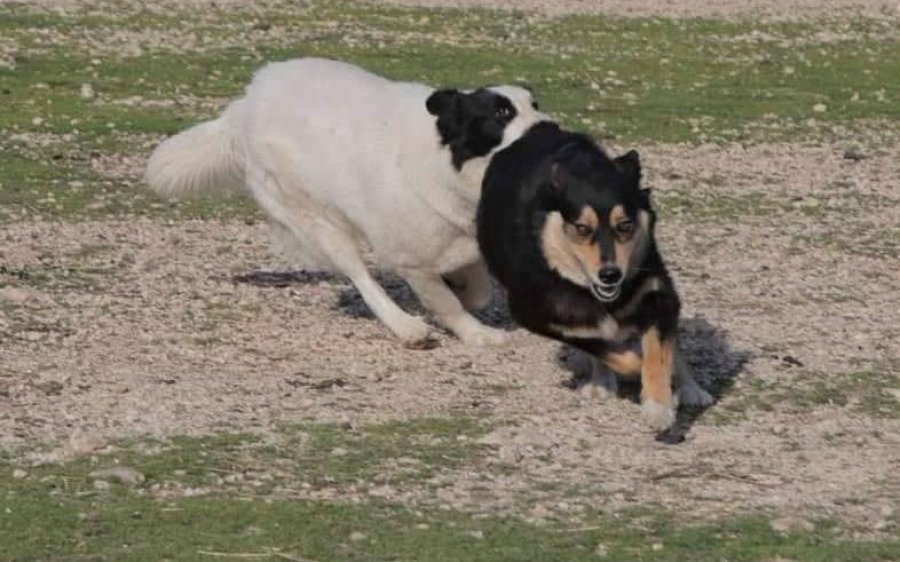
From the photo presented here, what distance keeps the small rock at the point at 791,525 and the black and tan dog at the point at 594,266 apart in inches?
47.3

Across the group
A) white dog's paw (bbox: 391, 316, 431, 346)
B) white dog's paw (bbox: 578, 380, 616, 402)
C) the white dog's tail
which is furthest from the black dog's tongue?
the white dog's tail

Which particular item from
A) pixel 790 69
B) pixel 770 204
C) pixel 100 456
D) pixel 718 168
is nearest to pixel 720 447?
pixel 100 456

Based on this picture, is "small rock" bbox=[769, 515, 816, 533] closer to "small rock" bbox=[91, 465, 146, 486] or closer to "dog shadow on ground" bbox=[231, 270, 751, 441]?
"dog shadow on ground" bbox=[231, 270, 751, 441]

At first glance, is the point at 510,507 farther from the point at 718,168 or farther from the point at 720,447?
the point at 718,168

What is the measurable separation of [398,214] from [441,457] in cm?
199

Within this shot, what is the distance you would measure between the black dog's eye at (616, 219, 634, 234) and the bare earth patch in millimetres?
739

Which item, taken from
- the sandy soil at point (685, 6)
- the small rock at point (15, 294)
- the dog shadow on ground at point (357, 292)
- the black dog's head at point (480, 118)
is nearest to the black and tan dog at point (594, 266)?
the black dog's head at point (480, 118)

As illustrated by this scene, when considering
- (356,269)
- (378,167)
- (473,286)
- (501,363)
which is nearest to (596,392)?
(501,363)

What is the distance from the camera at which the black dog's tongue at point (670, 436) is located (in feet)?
27.9

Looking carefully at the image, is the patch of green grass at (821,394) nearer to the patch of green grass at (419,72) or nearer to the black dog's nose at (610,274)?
the black dog's nose at (610,274)

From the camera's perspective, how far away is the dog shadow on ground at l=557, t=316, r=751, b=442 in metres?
9.26

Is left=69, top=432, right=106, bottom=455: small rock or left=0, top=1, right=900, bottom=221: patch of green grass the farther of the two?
left=0, top=1, right=900, bottom=221: patch of green grass

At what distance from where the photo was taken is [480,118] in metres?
9.56

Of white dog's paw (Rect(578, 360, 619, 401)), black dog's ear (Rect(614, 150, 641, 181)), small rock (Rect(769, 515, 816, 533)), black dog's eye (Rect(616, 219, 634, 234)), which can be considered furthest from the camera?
white dog's paw (Rect(578, 360, 619, 401))
